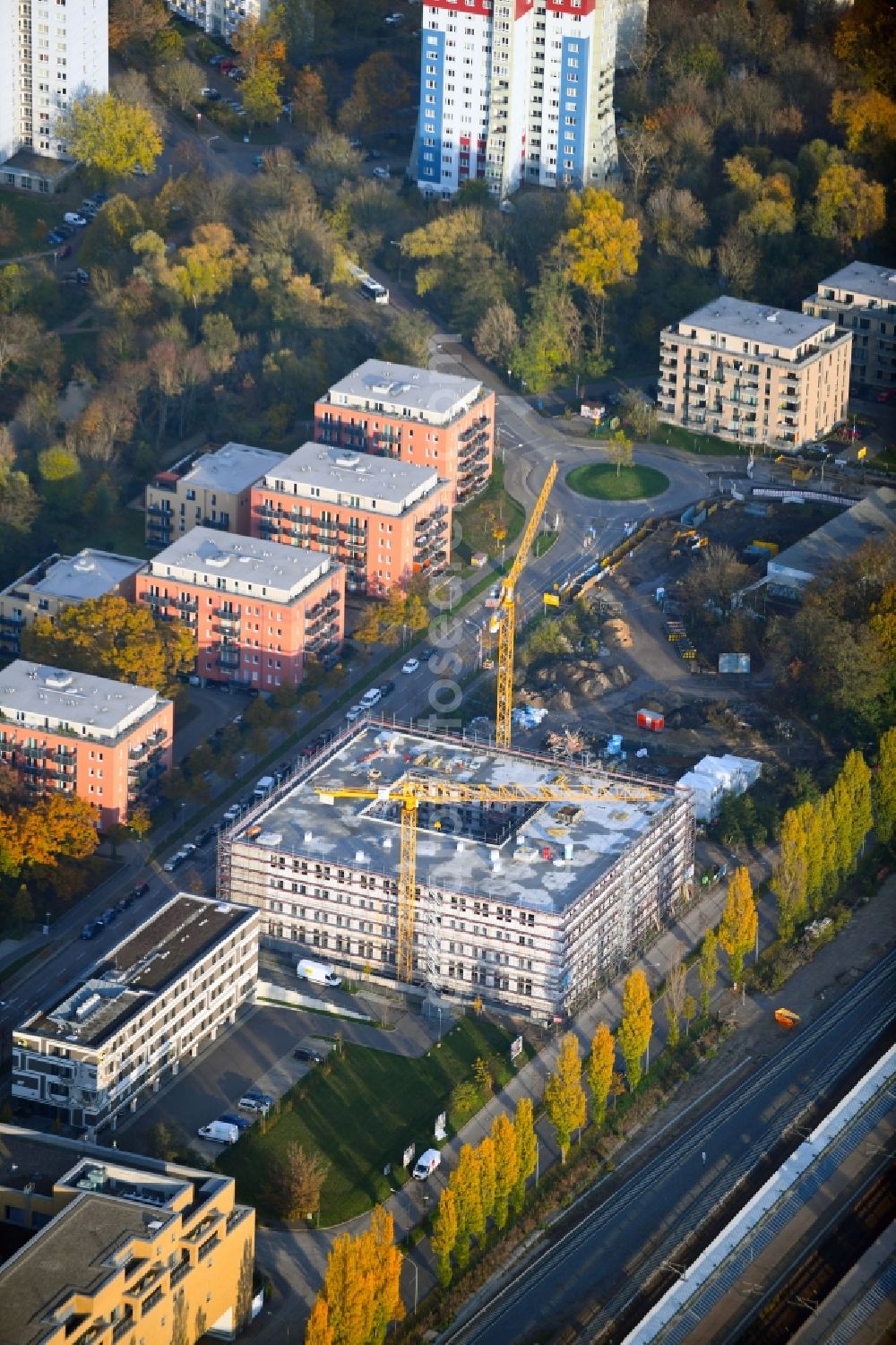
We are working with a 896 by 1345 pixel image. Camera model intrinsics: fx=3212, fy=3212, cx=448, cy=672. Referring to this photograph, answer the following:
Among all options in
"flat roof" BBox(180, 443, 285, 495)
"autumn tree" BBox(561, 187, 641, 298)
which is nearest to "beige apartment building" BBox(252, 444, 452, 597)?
"flat roof" BBox(180, 443, 285, 495)

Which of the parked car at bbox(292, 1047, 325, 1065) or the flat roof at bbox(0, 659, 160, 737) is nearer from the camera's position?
the parked car at bbox(292, 1047, 325, 1065)

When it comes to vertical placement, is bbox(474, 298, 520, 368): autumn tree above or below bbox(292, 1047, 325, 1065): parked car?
above

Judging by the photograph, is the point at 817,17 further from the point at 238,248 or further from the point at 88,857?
the point at 88,857

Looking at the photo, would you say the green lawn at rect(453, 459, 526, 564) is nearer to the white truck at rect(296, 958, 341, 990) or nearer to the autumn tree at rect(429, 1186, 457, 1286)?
the white truck at rect(296, 958, 341, 990)

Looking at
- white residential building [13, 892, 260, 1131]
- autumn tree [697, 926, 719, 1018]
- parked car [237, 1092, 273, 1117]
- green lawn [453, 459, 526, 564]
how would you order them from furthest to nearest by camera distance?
green lawn [453, 459, 526, 564] < autumn tree [697, 926, 719, 1018] < parked car [237, 1092, 273, 1117] < white residential building [13, 892, 260, 1131]

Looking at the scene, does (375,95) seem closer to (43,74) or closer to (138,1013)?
(43,74)

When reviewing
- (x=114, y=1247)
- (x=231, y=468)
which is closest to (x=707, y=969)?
(x=114, y=1247)

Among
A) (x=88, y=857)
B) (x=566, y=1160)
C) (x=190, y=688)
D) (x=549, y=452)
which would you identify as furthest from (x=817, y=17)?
(x=566, y=1160)
